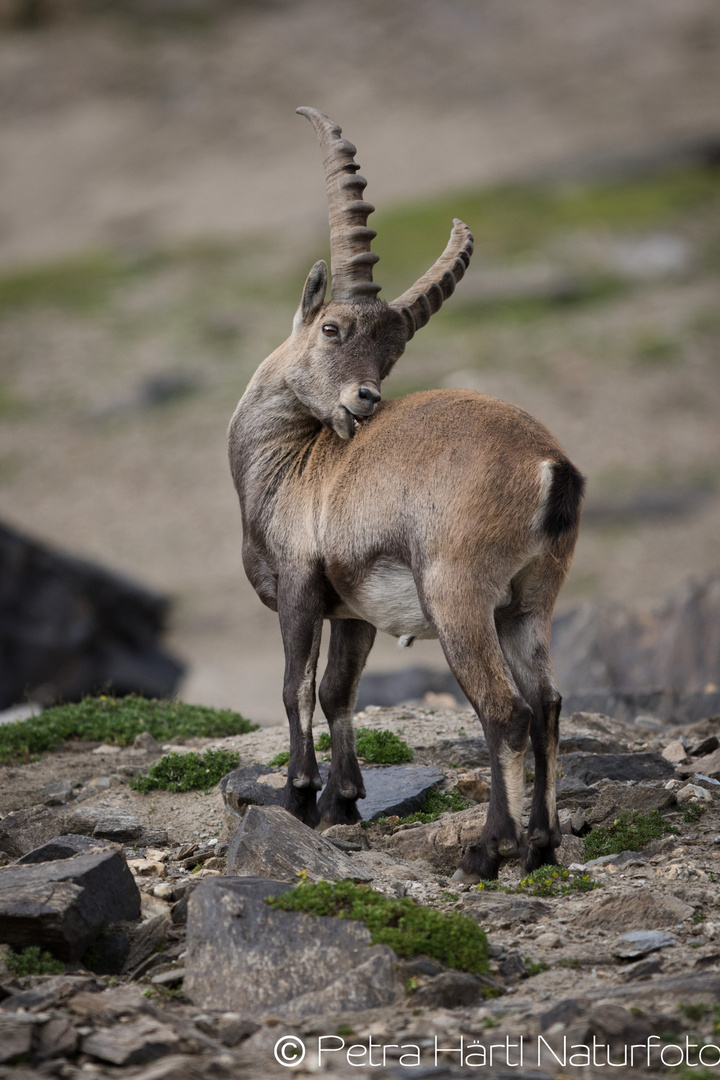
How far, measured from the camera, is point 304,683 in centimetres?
793

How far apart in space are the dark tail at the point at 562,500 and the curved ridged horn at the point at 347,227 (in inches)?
85.1

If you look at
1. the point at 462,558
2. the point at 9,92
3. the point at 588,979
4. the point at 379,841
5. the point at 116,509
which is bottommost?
the point at 588,979

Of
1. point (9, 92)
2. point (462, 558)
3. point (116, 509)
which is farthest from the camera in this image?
point (9, 92)

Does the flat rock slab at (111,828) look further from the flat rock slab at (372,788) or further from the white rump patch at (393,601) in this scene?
the white rump patch at (393,601)

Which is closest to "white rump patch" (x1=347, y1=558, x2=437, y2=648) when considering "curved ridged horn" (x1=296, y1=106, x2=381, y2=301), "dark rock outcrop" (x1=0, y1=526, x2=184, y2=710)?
"curved ridged horn" (x1=296, y1=106, x2=381, y2=301)

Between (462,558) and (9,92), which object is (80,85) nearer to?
(9,92)

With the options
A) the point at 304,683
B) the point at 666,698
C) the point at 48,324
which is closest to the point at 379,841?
the point at 304,683

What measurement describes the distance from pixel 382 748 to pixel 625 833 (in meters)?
2.62

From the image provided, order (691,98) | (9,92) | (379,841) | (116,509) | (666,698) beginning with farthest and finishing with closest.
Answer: (9,92), (691,98), (116,509), (666,698), (379,841)

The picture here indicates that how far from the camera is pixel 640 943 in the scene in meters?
5.75

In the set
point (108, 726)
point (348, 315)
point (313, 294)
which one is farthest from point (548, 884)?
point (108, 726)

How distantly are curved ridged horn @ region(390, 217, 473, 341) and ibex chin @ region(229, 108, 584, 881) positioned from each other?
0.02 metres

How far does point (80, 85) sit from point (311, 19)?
15.5 metres

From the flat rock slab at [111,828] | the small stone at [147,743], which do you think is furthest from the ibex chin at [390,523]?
the small stone at [147,743]
